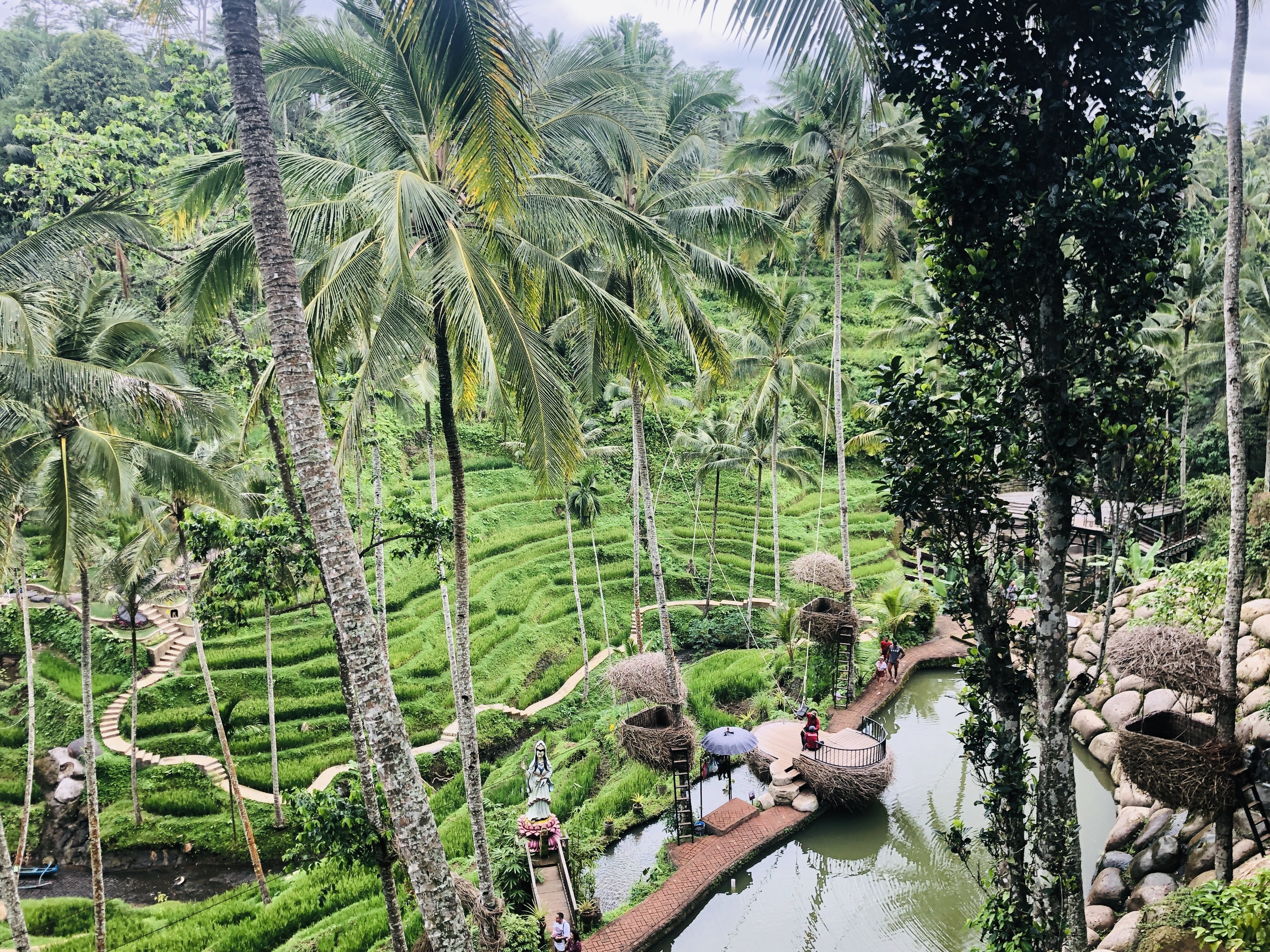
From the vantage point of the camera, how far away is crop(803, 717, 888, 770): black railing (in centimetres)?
1221

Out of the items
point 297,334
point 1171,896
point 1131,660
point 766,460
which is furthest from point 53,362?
point 766,460

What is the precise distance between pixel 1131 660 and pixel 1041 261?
850 cm

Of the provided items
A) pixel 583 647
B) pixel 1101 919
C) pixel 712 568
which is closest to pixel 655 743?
pixel 1101 919

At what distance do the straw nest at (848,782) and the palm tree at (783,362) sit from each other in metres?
7.64

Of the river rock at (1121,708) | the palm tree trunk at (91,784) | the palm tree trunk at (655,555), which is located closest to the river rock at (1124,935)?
the river rock at (1121,708)

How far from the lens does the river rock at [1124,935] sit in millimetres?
7789

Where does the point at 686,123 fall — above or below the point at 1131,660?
above

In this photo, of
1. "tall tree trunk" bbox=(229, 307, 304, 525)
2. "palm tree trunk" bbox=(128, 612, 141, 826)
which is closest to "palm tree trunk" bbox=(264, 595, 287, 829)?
"palm tree trunk" bbox=(128, 612, 141, 826)

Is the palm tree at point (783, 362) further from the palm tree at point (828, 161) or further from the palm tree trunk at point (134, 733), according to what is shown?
the palm tree trunk at point (134, 733)

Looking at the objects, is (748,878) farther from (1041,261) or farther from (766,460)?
(766,460)

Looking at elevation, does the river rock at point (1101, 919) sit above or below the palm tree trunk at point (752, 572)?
below

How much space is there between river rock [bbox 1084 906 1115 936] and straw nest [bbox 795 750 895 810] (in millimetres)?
3303

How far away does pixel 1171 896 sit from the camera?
25.2ft

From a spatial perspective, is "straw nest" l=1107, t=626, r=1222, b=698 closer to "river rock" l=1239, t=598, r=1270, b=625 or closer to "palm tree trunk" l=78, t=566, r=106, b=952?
"river rock" l=1239, t=598, r=1270, b=625
